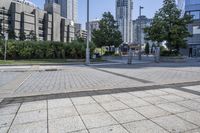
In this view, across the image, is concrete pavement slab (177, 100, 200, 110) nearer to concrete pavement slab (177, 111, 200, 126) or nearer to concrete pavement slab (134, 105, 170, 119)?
concrete pavement slab (177, 111, 200, 126)

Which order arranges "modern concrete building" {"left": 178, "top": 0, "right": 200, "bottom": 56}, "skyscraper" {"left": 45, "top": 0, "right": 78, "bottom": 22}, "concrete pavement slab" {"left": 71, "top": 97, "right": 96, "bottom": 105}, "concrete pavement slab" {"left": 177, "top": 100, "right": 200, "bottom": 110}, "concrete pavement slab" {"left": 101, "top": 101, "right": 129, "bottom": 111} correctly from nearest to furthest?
"concrete pavement slab" {"left": 101, "top": 101, "right": 129, "bottom": 111}, "concrete pavement slab" {"left": 177, "top": 100, "right": 200, "bottom": 110}, "concrete pavement slab" {"left": 71, "top": 97, "right": 96, "bottom": 105}, "modern concrete building" {"left": 178, "top": 0, "right": 200, "bottom": 56}, "skyscraper" {"left": 45, "top": 0, "right": 78, "bottom": 22}

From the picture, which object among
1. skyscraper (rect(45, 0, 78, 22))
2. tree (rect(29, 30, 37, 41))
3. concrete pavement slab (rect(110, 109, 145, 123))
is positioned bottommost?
concrete pavement slab (rect(110, 109, 145, 123))

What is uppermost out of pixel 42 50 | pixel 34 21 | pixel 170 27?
pixel 34 21

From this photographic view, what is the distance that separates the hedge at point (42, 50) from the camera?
91.2 ft

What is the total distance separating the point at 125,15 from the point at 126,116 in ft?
239

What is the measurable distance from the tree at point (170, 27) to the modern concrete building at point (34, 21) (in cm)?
5834

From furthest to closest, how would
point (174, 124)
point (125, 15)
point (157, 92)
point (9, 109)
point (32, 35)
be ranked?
point (32, 35) < point (125, 15) < point (157, 92) < point (9, 109) < point (174, 124)

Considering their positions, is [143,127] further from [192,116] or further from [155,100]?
[155,100]

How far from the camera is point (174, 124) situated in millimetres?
4703

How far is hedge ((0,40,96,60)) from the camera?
91.2 ft

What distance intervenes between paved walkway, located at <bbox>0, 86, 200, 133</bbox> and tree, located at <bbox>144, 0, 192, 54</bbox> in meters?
23.6

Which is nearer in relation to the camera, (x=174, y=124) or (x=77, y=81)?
(x=174, y=124)

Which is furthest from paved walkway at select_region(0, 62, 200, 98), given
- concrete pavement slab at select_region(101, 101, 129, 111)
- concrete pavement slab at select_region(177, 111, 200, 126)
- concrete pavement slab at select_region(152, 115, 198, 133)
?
concrete pavement slab at select_region(152, 115, 198, 133)

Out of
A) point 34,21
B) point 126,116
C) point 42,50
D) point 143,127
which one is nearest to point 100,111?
point 126,116
